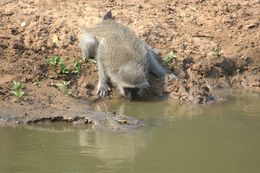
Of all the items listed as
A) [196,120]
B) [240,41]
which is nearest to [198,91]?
[196,120]

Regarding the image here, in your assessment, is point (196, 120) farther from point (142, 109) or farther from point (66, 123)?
point (66, 123)

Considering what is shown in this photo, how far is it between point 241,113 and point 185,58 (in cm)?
221

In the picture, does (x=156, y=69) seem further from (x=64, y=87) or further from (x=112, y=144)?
(x=112, y=144)

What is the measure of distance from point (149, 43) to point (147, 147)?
448cm

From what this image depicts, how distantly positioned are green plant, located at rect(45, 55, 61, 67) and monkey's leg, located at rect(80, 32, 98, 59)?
0.50 m

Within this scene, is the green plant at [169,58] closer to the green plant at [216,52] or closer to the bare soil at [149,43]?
the bare soil at [149,43]

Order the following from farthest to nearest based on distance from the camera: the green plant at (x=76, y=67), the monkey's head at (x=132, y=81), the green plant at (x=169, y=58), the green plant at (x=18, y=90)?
the green plant at (x=169, y=58) < the green plant at (x=76, y=67) < the monkey's head at (x=132, y=81) < the green plant at (x=18, y=90)

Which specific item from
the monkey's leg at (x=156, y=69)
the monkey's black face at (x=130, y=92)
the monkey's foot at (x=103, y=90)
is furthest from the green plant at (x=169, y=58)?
the monkey's foot at (x=103, y=90)

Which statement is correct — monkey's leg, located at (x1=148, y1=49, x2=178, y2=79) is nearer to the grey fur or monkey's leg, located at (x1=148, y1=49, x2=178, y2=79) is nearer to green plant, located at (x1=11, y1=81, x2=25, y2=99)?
the grey fur

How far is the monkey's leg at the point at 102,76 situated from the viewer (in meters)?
10.6

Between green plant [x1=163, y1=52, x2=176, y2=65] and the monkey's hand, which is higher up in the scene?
green plant [x1=163, y1=52, x2=176, y2=65]

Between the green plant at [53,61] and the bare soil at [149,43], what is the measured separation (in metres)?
0.07

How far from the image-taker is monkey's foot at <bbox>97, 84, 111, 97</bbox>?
1052cm

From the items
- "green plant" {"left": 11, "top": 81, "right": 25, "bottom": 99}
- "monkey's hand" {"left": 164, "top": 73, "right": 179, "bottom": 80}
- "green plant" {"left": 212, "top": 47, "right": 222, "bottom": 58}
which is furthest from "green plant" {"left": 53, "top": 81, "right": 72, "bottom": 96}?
"green plant" {"left": 212, "top": 47, "right": 222, "bottom": 58}
